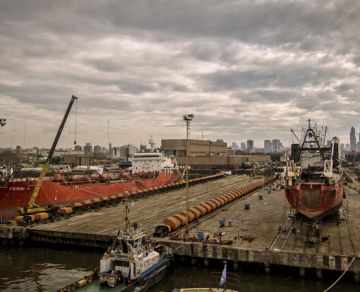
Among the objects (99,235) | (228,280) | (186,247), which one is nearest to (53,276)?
(99,235)

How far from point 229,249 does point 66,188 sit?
2793 centimetres

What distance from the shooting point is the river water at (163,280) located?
1972 centimetres

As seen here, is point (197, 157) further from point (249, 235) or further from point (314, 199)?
point (249, 235)

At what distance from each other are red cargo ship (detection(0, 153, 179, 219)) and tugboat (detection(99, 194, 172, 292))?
2370cm

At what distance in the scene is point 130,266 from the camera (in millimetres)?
18047

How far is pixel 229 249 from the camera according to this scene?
21969mm

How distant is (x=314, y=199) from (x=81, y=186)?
32.0 metres

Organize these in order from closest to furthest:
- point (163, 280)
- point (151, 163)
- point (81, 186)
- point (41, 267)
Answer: point (163, 280) < point (41, 267) < point (81, 186) < point (151, 163)

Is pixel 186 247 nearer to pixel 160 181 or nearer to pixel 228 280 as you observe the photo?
pixel 228 280

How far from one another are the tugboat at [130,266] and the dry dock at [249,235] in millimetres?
3780

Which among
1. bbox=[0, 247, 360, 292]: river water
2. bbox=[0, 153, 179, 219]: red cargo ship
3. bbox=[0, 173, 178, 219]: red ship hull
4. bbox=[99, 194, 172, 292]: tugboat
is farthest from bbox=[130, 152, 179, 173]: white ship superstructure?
bbox=[99, 194, 172, 292]: tugboat

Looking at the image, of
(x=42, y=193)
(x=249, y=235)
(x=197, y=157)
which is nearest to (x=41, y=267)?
(x=249, y=235)

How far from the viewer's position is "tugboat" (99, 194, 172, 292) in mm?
17641

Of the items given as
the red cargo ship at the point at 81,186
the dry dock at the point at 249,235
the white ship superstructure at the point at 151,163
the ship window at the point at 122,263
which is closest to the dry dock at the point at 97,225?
the dry dock at the point at 249,235
